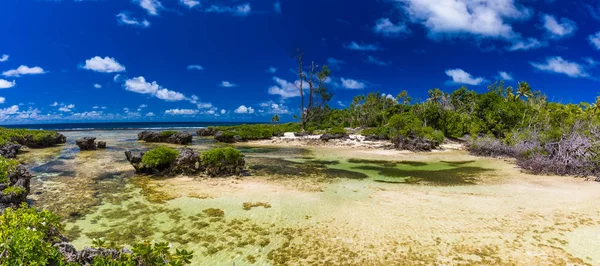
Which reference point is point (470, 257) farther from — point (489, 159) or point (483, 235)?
point (489, 159)

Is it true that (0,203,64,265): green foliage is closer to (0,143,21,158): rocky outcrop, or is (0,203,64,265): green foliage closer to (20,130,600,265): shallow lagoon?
(20,130,600,265): shallow lagoon

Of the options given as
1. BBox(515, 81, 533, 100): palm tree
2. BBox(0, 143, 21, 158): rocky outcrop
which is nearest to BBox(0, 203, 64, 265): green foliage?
BBox(0, 143, 21, 158): rocky outcrop

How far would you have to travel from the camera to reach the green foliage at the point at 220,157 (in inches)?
671

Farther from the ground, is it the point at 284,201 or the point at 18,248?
the point at 18,248

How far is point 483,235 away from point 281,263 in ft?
18.8

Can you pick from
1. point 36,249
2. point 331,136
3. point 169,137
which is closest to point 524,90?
point 331,136

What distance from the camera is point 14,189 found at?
992 cm

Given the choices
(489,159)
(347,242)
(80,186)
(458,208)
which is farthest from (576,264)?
(489,159)

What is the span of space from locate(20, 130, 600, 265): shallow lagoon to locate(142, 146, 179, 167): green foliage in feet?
3.39

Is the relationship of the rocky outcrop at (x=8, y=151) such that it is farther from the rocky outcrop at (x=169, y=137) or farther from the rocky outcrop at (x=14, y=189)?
the rocky outcrop at (x=169, y=137)

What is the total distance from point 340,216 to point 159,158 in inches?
443

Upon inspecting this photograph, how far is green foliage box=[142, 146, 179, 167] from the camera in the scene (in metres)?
16.7

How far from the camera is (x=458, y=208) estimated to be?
11.1 meters

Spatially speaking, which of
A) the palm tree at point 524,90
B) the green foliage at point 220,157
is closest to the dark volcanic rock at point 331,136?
the green foliage at point 220,157
